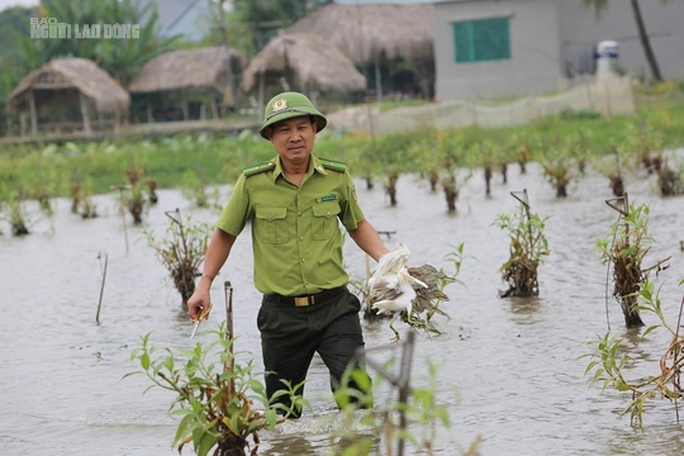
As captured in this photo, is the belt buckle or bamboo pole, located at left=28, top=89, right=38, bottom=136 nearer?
the belt buckle

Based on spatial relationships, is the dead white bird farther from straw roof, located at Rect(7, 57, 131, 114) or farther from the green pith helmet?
straw roof, located at Rect(7, 57, 131, 114)

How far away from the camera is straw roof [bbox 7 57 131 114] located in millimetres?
37188

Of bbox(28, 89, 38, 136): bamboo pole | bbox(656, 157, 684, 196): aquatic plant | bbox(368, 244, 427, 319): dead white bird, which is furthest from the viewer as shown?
bbox(28, 89, 38, 136): bamboo pole

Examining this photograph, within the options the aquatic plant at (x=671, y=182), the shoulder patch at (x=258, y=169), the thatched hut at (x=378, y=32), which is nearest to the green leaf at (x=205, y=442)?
the shoulder patch at (x=258, y=169)

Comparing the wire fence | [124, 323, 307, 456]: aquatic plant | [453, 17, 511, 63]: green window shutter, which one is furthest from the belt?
[453, 17, 511, 63]: green window shutter

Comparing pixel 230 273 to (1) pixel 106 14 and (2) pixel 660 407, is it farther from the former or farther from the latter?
(1) pixel 106 14

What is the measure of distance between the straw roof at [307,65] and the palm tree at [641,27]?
718 cm

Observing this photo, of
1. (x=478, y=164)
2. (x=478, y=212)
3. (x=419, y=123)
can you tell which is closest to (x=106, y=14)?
(x=419, y=123)

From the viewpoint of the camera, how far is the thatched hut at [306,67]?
36312 millimetres

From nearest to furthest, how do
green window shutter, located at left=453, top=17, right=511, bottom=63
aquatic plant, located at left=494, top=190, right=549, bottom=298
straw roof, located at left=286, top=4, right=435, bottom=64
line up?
aquatic plant, located at left=494, top=190, right=549, bottom=298
green window shutter, located at left=453, top=17, right=511, bottom=63
straw roof, located at left=286, top=4, right=435, bottom=64

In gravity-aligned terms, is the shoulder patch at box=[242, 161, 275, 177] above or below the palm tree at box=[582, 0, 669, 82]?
below

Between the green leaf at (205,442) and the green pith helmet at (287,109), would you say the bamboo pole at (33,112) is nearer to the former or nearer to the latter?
the green pith helmet at (287,109)

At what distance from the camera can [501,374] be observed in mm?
6266

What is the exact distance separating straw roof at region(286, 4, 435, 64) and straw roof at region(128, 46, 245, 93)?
2.82 metres
